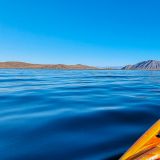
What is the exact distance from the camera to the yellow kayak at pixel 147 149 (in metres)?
3.47

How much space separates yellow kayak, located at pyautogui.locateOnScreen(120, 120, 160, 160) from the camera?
3.47 metres

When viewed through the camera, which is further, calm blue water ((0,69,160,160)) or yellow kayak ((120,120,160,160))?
calm blue water ((0,69,160,160))

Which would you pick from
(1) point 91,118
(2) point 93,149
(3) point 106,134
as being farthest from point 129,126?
(2) point 93,149

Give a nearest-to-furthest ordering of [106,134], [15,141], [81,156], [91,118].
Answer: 1. [81,156]
2. [15,141]
3. [106,134]
4. [91,118]

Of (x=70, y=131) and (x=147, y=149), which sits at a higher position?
(x=147, y=149)

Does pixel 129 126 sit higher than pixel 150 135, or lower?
lower

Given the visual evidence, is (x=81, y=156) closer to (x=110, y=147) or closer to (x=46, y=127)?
(x=110, y=147)

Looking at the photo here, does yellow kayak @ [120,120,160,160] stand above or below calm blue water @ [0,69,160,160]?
above

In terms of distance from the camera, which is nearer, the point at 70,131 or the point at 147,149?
the point at 147,149

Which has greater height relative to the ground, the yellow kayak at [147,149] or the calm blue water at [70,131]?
the yellow kayak at [147,149]

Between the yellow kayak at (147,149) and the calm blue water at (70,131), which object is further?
the calm blue water at (70,131)

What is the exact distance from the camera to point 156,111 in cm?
1048

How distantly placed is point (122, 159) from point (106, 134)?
3277mm

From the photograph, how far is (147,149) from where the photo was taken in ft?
12.5
